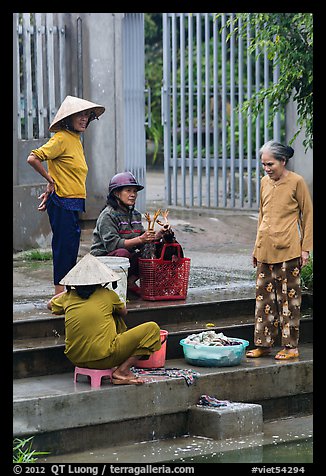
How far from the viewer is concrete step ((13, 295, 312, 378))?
7.54 metres

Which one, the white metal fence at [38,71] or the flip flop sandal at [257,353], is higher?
the white metal fence at [38,71]

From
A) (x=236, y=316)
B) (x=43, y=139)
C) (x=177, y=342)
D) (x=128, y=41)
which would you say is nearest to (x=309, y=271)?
(x=236, y=316)

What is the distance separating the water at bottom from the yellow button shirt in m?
2.47

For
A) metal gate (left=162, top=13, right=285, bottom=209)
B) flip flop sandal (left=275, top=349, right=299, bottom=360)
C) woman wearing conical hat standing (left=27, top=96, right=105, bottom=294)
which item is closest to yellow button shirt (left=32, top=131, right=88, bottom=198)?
woman wearing conical hat standing (left=27, top=96, right=105, bottom=294)

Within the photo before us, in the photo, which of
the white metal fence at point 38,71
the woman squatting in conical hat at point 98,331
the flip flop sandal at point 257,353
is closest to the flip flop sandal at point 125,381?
the woman squatting in conical hat at point 98,331

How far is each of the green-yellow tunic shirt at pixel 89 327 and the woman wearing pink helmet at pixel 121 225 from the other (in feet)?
3.93

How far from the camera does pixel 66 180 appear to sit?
8273 millimetres

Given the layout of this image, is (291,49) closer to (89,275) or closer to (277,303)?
(277,303)

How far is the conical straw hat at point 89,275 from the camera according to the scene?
7199 millimetres

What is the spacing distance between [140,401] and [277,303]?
5.20 feet

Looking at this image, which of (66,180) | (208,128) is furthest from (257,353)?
(208,128)

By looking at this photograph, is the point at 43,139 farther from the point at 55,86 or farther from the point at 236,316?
the point at 236,316

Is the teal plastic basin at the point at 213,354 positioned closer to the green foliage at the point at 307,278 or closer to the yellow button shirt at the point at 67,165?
the yellow button shirt at the point at 67,165

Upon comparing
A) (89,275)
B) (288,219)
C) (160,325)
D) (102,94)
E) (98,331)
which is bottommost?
(160,325)
